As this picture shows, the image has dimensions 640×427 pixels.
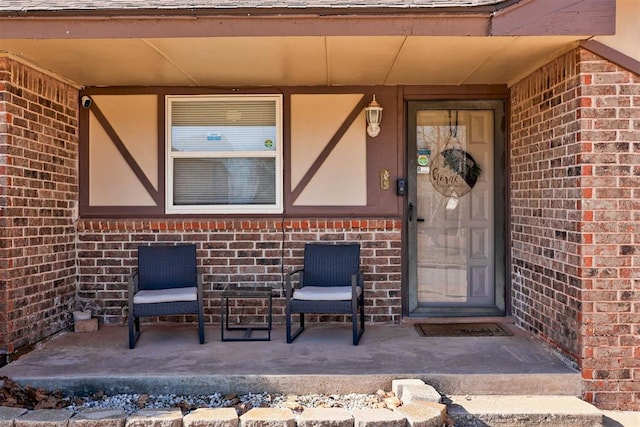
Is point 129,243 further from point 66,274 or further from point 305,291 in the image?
point 305,291

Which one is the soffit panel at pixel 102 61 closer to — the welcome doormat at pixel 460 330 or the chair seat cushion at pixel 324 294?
the chair seat cushion at pixel 324 294

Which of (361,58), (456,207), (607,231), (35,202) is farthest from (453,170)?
(35,202)

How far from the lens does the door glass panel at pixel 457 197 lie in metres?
5.95

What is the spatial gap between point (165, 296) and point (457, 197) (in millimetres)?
3169

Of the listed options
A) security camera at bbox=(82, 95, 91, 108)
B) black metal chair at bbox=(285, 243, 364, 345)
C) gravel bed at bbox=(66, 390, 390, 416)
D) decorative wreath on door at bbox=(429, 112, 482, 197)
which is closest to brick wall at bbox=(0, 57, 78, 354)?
security camera at bbox=(82, 95, 91, 108)

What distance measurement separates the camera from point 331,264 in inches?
218

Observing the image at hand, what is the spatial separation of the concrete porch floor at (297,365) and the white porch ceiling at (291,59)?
2502 mm

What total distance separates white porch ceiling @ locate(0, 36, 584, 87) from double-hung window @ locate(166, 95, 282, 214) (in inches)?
10.6

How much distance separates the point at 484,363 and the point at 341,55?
9.06 feet

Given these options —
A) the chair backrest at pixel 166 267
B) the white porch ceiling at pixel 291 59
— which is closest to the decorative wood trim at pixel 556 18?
the white porch ceiling at pixel 291 59

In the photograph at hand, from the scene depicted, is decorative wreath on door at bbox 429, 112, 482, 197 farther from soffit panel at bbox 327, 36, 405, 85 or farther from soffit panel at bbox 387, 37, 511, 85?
soffit panel at bbox 327, 36, 405, 85

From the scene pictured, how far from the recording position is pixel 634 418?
3990 mm

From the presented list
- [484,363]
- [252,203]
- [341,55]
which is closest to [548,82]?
[341,55]

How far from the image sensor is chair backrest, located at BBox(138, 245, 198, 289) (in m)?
5.50
